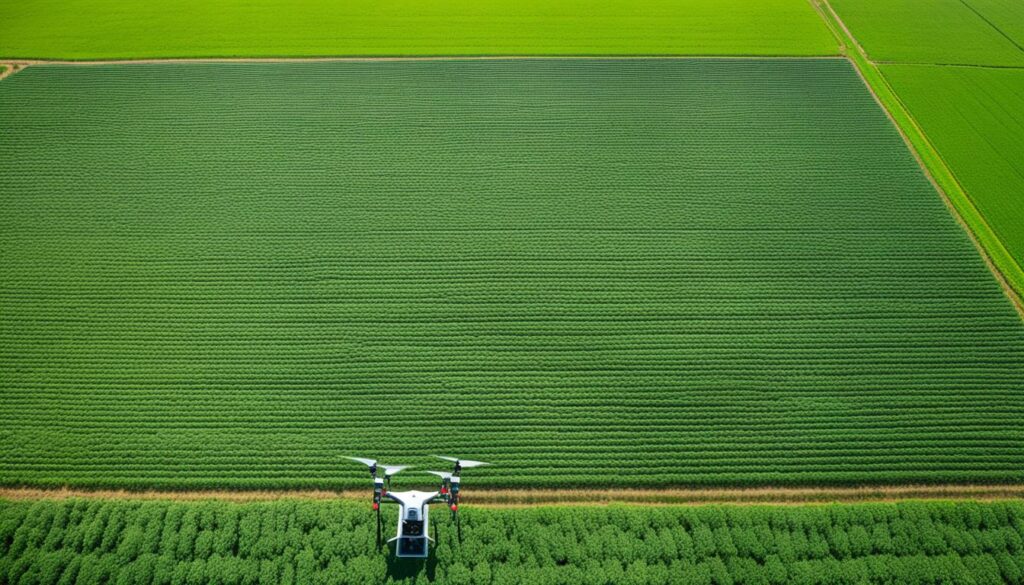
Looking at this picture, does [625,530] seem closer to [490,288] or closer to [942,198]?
[490,288]

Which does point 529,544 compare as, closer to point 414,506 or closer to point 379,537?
point 414,506

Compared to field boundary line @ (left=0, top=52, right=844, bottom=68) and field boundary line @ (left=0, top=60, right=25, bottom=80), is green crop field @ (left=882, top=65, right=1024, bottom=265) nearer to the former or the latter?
field boundary line @ (left=0, top=52, right=844, bottom=68)

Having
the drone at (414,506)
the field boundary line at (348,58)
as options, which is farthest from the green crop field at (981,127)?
the drone at (414,506)

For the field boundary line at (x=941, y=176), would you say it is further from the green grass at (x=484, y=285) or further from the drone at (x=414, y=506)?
the drone at (x=414, y=506)

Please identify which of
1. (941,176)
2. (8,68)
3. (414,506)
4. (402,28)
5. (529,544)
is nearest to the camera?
(414,506)

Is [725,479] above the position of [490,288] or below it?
below

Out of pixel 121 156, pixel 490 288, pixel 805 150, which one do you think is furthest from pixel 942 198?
pixel 121 156

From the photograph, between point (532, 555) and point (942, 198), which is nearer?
point (532, 555)

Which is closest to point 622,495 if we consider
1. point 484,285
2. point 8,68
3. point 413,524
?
point 413,524
